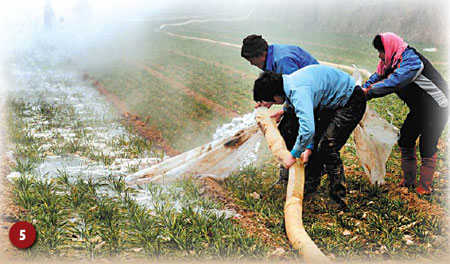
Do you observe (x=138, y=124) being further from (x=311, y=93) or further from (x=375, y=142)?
(x=311, y=93)

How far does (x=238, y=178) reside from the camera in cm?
306

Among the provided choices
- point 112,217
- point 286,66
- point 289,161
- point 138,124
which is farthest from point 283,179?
point 138,124

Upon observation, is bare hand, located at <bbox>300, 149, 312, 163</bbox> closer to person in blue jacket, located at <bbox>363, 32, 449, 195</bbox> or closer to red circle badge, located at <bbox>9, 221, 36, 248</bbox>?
person in blue jacket, located at <bbox>363, 32, 449, 195</bbox>

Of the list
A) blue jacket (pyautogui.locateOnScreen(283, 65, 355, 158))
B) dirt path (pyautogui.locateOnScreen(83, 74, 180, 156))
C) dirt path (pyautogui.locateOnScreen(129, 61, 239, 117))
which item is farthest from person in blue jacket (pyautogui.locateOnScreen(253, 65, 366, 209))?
dirt path (pyautogui.locateOnScreen(129, 61, 239, 117))

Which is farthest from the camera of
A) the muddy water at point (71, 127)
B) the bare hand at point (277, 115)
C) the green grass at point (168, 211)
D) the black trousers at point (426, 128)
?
the muddy water at point (71, 127)

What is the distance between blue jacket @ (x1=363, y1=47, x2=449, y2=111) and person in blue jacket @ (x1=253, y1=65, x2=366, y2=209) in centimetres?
27

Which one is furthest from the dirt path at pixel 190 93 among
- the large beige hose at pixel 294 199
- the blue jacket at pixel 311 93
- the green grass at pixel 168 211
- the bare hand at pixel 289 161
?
the bare hand at pixel 289 161

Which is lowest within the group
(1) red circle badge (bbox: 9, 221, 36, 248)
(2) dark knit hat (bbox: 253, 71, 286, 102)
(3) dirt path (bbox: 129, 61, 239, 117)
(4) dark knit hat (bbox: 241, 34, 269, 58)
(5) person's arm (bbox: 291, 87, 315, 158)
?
(3) dirt path (bbox: 129, 61, 239, 117)

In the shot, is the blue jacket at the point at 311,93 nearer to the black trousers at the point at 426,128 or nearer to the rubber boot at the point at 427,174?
the black trousers at the point at 426,128

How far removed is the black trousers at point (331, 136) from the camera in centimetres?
243

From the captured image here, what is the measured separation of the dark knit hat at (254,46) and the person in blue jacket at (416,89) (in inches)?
30.6

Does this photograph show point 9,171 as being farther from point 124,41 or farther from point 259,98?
point 124,41

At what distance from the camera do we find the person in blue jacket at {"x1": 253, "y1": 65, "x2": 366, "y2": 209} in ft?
6.96

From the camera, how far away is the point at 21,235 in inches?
78.7
